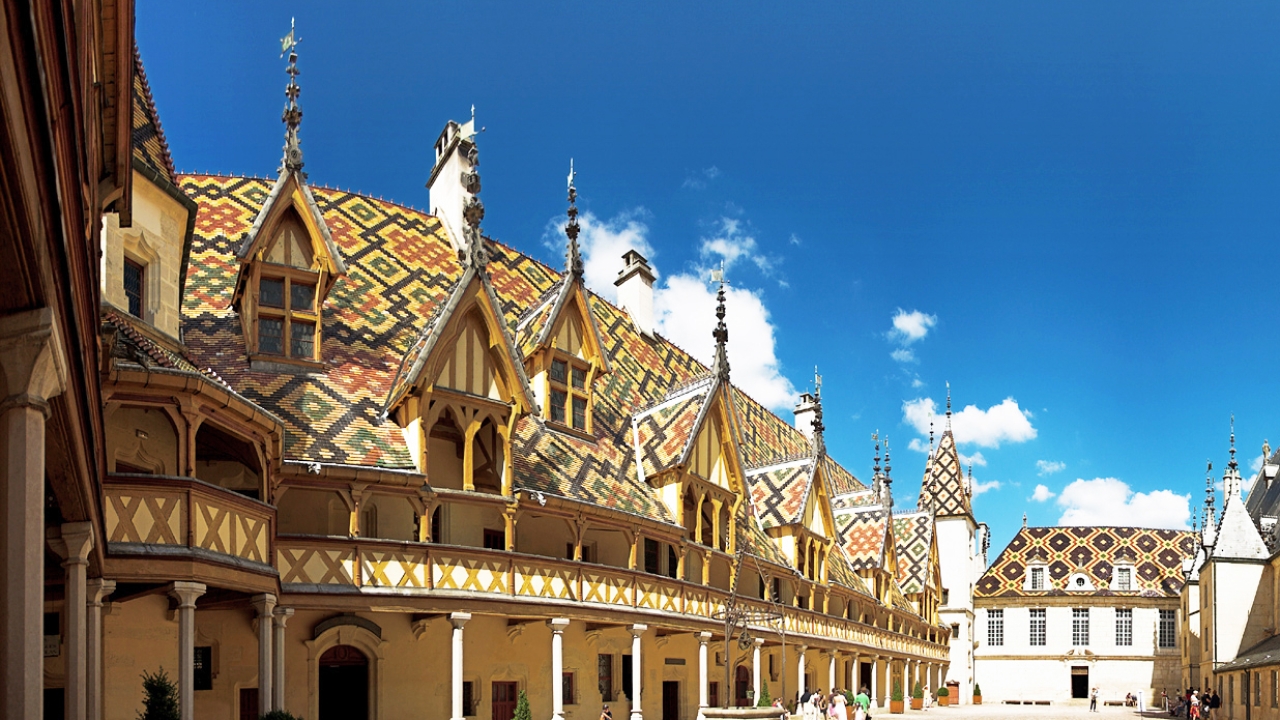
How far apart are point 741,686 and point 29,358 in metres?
33.1

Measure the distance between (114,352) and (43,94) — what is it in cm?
1038

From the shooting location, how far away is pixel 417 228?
2952cm

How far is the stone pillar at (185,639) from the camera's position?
14.5 metres

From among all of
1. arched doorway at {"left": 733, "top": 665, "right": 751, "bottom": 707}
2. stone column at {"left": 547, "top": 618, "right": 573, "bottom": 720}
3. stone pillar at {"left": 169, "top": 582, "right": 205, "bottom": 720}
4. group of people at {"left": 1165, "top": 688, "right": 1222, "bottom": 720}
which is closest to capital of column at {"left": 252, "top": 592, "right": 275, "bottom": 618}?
stone pillar at {"left": 169, "top": 582, "right": 205, "bottom": 720}

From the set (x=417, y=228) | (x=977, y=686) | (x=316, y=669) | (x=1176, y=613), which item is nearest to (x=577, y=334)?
(x=417, y=228)

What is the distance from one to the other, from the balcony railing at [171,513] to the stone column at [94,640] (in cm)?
69

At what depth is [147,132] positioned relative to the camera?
1867 cm

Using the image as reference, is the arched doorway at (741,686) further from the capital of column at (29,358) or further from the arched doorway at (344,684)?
the capital of column at (29,358)

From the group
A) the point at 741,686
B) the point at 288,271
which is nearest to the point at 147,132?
the point at 288,271

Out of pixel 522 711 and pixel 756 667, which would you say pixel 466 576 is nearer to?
pixel 522 711

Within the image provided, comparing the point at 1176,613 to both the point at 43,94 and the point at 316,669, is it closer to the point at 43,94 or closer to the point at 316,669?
the point at 316,669

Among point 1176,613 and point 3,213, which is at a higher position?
point 3,213

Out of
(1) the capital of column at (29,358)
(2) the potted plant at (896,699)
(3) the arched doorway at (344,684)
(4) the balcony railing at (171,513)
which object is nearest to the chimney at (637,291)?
(3) the arched doorway at (344,684)

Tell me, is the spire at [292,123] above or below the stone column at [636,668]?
above
